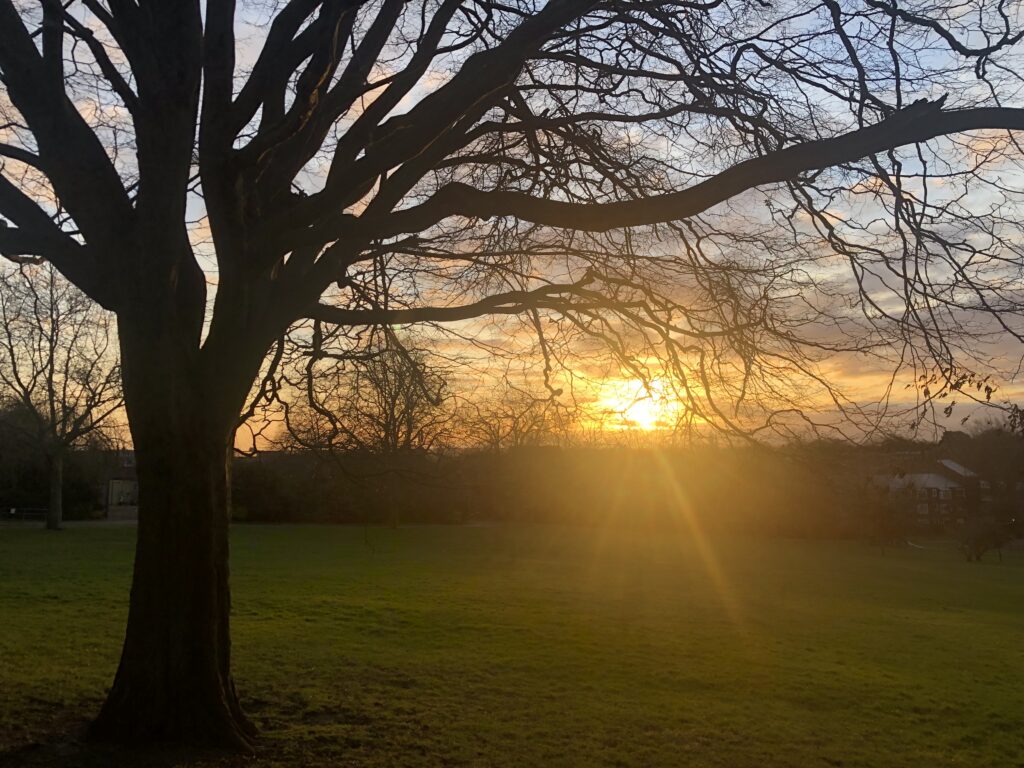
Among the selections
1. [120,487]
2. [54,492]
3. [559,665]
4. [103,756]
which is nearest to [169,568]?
[103,756]

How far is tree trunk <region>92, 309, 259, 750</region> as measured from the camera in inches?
213

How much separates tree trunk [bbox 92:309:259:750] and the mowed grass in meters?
0.40

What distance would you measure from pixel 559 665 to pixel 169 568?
632 centimetres

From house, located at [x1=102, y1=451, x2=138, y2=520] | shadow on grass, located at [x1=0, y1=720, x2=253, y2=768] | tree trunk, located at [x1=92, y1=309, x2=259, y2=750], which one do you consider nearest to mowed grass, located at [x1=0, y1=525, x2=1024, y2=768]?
shadow on grass, located at [x1=0, y1=720, x2=253, y2=768]

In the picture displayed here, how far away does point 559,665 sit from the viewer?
34.9 feet

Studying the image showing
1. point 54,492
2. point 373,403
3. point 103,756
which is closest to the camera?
point 103,756

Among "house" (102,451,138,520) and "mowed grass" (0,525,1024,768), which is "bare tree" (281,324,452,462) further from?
"house" (102,451,138,520)

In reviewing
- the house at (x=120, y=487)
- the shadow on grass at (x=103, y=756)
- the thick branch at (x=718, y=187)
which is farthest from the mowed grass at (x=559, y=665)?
the house at (x=120, y=487)

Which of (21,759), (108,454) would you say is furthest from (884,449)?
(108,454)

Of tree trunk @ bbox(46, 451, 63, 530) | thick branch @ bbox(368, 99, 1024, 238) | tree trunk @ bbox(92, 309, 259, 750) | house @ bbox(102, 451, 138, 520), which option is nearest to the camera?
thick branch @ bbox(368, 99, 1024, 238)

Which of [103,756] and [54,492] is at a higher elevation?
[54,492]

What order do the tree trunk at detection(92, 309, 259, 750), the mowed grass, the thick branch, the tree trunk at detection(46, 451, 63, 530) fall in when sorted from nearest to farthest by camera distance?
the thick branch, the tree trunk at detection(92, 309, 259, 750), the mowed grass, the tree trunk at detection(46, 451, 63, 530)

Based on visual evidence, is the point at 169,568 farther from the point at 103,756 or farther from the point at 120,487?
the point at 120,487

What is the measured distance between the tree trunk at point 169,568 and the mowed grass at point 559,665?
0.40 metres
